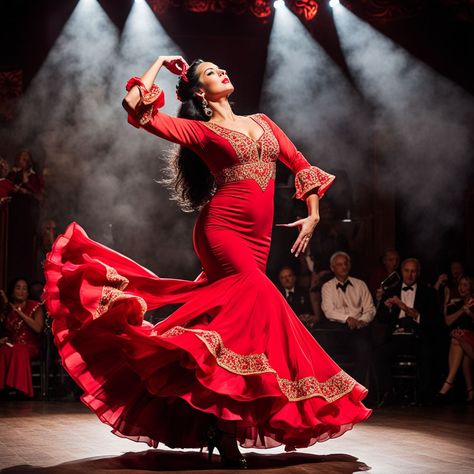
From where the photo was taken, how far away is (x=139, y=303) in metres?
3.01

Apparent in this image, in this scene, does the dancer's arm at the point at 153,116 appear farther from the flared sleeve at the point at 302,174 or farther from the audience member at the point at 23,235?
the audience member at the point at 23,235

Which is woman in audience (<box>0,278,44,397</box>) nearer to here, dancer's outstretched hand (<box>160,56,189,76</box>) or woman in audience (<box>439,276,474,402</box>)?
woman in audience (<box>439,276,474,402</box>)

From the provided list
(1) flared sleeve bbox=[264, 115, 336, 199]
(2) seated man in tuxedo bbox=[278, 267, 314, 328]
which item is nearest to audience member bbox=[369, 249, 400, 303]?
(2) seated man in tuxedo bbox=[278, 267, 314, 328]

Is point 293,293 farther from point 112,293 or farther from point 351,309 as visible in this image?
point 112,293

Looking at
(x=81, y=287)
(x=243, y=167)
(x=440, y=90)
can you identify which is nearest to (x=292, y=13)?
(x=440, y=90)

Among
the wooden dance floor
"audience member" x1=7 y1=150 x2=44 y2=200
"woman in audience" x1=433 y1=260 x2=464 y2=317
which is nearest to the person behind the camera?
the wooden dance floor

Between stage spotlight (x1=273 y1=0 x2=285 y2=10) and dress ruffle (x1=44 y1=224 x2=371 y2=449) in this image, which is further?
stage spotlight (x1=273 y1=0 x2=285 y2=10)

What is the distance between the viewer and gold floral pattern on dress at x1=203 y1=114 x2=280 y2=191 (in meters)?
3.23

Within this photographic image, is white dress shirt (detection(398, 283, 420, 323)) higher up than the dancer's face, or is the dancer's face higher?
the dancer's face

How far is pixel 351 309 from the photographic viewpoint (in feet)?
20.9

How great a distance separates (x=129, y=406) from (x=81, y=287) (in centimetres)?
50

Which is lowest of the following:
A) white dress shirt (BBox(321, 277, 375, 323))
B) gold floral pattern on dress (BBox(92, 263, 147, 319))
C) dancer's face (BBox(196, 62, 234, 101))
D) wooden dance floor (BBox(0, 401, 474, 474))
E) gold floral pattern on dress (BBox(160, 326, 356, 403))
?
wooden dance floor (BBox(0, 401, 474, 474))

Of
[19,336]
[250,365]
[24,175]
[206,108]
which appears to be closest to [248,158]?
[206,108]

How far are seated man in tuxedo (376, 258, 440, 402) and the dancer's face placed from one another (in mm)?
3356
